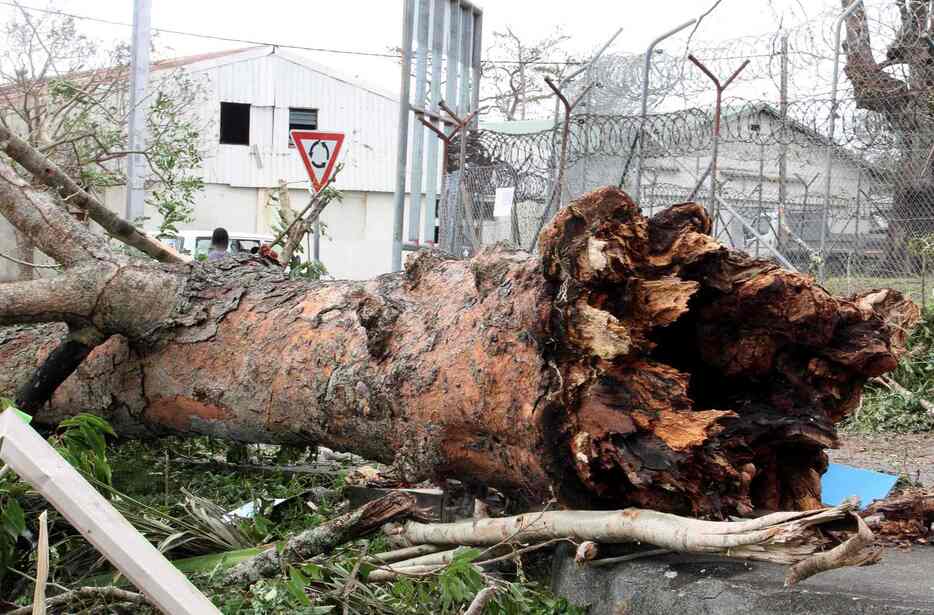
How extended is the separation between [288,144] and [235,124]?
1.74m

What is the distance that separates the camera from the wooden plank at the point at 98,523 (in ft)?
6.35

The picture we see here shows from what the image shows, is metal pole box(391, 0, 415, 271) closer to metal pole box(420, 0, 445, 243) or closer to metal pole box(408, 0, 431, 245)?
metal pole box(408, 0, 431, 245)

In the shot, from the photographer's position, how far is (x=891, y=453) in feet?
18.7

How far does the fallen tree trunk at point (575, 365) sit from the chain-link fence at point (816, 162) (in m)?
4.17

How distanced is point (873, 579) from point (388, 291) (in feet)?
6.27

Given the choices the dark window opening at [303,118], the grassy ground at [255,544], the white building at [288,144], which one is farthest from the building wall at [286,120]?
the grassy ground at [255,544]

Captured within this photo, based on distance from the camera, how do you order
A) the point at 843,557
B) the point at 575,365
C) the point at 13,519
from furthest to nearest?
the point at 13,519, the point at 575,365, the point at 843,557

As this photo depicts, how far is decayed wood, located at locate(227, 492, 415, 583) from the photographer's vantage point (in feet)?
10.4

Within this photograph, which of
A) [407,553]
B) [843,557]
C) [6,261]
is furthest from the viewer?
[6,261]

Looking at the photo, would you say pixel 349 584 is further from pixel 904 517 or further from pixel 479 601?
pixel 904 517

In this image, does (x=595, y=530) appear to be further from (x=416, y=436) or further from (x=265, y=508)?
(x=265, y=508)

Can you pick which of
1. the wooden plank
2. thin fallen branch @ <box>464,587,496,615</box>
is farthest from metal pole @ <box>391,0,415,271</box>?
the wooden plank

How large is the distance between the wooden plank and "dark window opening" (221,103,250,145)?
2847cm

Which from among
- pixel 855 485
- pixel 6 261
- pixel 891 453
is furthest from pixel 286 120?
pixel 855 485
